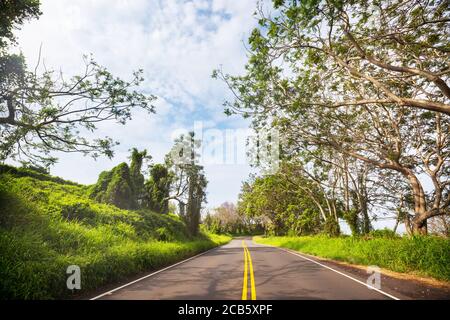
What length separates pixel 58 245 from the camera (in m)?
9.52

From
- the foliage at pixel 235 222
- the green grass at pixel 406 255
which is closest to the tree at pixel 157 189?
the green grass at pixel 406 255

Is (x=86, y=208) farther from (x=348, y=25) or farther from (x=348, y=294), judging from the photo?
(x=348, y=25)

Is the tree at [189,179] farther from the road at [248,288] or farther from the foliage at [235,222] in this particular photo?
the foliage at [235,222]

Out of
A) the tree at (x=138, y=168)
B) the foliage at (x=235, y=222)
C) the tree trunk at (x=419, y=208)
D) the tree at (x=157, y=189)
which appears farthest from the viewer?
the foliage at (x=235, y=222)

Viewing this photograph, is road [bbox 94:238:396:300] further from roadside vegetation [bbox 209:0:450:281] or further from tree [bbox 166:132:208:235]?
tree [bbox 166:132:208:235]

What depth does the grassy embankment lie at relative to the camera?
21.0 ft

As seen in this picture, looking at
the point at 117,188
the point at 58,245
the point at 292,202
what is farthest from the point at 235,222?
the point at 58,245

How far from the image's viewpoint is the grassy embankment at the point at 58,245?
6.39 metres

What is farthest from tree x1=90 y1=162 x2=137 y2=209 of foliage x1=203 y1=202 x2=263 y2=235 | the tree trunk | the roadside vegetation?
foliage x1=203 y1=202 x2=263 y2=235

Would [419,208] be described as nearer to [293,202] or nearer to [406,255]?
[406,255]

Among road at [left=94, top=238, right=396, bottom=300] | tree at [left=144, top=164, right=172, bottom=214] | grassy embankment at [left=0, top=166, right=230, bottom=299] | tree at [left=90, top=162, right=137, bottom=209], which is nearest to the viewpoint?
grassy embankment at [left=0, top=166, right=230, bottom=299]

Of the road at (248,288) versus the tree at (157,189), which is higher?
the tree at (157,189)

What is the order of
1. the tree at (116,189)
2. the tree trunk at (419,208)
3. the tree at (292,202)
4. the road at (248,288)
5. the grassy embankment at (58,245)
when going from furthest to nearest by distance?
1. the tree at (292,202)
2. the tree at (116,189)
3. the tree trunk at (419,208)
4. the road at (248,288)
5. the grassy embankment at (58,245)
